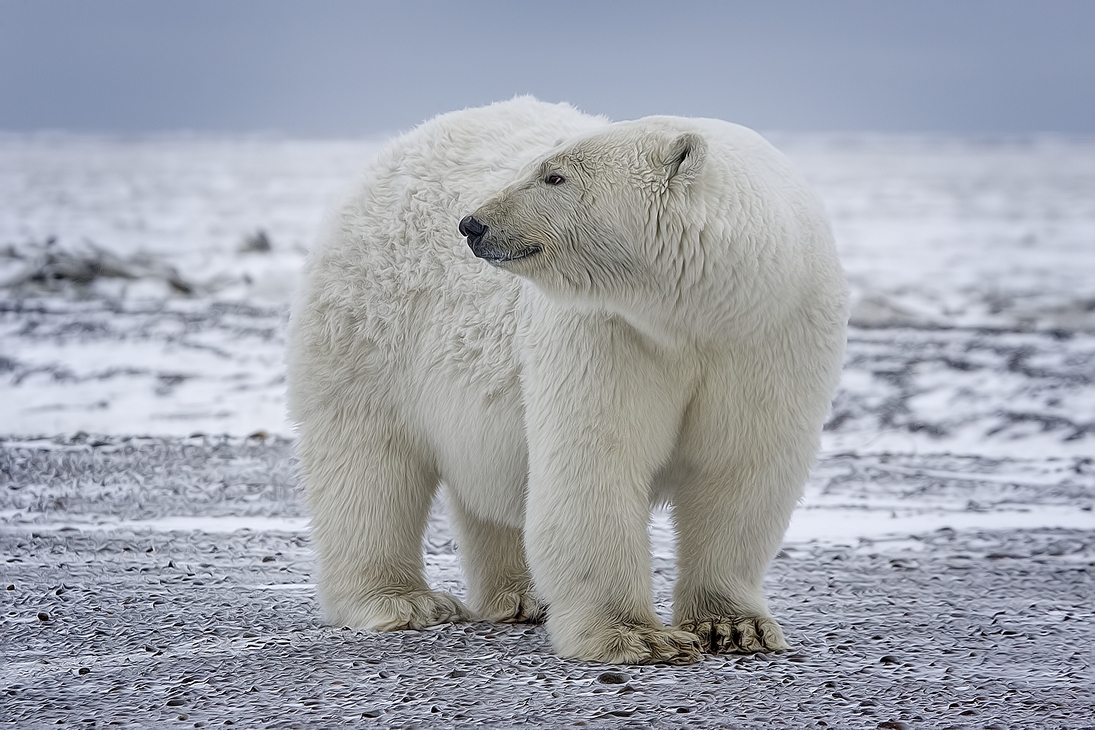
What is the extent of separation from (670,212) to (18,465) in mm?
5784

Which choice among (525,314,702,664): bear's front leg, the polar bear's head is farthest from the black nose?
(525,314,702,664): bear's front leg

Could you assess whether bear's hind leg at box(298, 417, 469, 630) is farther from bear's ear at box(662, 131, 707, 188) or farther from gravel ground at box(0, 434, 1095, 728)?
bear's ear at box(662, 131, 707, 188)

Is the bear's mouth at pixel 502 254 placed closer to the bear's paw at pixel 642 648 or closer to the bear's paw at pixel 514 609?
the bear's paw at pixel 642 648

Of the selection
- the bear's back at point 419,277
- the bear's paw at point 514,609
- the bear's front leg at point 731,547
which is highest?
the bear's back at point 419,277

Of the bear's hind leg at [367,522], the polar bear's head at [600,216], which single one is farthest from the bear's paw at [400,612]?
the polar bear's head at [600,216]

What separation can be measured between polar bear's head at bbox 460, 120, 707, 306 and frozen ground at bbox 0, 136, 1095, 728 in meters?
1.32

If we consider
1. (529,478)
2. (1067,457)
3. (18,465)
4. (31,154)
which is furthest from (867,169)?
(529,478)

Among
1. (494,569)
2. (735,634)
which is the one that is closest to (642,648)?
(735,634)

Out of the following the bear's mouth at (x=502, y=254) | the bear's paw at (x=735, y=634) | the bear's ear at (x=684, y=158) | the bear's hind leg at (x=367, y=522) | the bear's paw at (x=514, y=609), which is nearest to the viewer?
the bear's ear at (x=684, y=158)

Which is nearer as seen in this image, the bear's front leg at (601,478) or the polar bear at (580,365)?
the polar bear at (580,365)

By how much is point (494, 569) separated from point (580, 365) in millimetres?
1511

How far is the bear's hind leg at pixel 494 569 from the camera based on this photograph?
529 centimetres

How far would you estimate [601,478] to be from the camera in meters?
4.14

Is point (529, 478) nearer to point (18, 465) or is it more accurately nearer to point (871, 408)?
point (18, 465)
